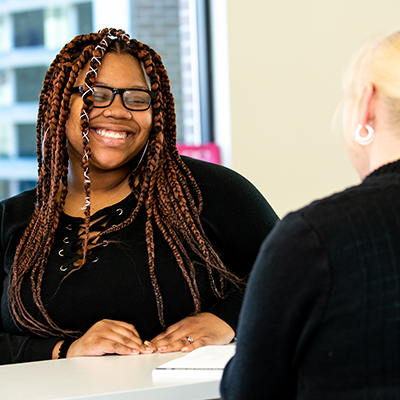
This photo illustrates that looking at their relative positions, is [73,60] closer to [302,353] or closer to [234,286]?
[234,286]

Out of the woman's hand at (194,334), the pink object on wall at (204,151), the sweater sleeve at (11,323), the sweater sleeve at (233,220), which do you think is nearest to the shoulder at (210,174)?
the sweater sleeve at (233,220)

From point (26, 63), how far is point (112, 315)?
7.77ft

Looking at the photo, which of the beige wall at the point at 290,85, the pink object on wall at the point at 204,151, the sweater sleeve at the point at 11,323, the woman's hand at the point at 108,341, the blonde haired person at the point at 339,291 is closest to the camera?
the blonde haired person at the point at 339,291

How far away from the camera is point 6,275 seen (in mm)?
1865

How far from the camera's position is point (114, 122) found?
5.77ft

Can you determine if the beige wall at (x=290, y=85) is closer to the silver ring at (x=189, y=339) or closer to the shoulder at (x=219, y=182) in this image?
the shoulder at (x=219, y=182)

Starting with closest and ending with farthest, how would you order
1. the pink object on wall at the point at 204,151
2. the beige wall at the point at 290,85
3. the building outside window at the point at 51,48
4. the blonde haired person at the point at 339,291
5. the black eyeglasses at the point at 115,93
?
the blonde haired person at the point at 339,291 < the black eyeglasses at the point at 115,93 < the beige wall at the point at 290,85 < the pink object on wall at the point at 204,151 < the building outside window at the point at 51,48

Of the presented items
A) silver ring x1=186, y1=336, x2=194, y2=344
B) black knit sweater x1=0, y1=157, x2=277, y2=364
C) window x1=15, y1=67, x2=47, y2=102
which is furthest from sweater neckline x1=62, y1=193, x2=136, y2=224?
window x1=15, y1=67, x2=47, y2=102

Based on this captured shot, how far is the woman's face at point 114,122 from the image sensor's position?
175 centimetres

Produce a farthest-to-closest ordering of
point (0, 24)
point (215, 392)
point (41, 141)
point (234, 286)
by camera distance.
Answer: point (0, 24)
point (41, 141)
point (234, 286)
point (215, 392)

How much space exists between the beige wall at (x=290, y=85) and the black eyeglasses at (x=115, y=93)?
1363 millimetres

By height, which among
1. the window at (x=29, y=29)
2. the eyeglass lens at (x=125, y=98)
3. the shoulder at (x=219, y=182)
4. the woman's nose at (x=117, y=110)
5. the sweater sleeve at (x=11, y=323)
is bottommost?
the sweater sleeve at (x=11, y=323)

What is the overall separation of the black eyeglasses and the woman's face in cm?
1

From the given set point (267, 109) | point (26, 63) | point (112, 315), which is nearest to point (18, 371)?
point (112, 315)
